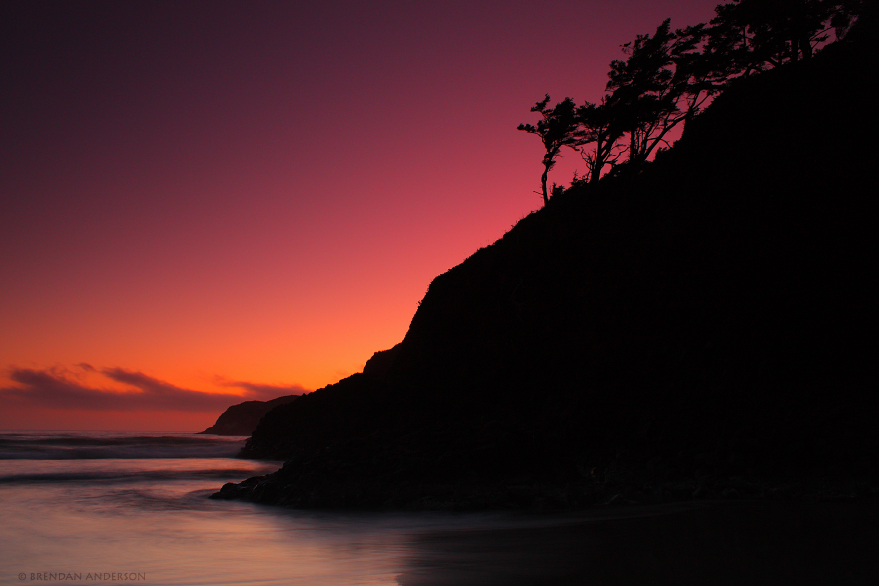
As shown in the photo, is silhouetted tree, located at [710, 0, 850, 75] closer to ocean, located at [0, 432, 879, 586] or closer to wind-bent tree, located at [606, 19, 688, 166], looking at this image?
wind-bent tree, located at [606, 19, 688, 166]

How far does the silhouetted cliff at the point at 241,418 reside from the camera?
341 feet

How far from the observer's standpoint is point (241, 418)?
111 metres

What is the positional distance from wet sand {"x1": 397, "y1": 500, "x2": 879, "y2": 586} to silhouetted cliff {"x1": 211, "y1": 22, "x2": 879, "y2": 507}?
245 cm

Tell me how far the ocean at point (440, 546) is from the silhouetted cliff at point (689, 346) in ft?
5.80

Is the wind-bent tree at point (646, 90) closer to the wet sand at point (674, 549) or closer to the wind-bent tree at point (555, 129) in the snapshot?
the wind-bent tree at point (555, 129)

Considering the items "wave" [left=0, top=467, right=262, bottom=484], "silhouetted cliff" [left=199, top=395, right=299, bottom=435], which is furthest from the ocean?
"silhouetted cliff" [left=199, top=395, right=299, bottom=435]

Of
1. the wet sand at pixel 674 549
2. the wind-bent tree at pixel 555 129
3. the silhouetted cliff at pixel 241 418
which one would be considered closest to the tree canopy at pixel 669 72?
the wind-bent tree at pixel 555 129

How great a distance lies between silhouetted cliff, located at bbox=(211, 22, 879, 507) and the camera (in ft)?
42.1

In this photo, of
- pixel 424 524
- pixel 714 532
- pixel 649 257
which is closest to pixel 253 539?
pixel 424 524

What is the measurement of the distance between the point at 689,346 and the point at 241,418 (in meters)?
110

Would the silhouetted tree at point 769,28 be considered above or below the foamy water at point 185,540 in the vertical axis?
above

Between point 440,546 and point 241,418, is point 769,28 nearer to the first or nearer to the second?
point 440,546

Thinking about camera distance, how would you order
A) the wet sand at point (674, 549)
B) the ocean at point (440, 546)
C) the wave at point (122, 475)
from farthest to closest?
the wave at point (122, 475) < the ocean at point (440, 546) < the wet sand at point (674, 549)

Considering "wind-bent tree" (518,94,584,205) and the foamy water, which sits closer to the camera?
the foamy water
